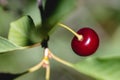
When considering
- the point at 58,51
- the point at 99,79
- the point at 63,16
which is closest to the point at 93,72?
the point at 99,79

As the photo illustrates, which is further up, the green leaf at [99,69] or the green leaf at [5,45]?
the green leaf at [99,69]

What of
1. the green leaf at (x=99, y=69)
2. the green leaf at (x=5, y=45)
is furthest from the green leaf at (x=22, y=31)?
the green leaf at (x=99, y=69)

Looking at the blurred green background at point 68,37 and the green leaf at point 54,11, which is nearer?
the green leaf at point 54,11

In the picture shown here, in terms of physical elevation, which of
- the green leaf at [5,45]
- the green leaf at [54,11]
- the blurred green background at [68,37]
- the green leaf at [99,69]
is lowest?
the blurred green background at [68,37]

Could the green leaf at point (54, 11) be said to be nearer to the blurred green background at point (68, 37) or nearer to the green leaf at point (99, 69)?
A: the green leaf at point (99, 69)

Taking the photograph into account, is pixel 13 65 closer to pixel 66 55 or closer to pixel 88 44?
pixel 66 55

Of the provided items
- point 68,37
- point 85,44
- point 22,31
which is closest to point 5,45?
point 22,31
